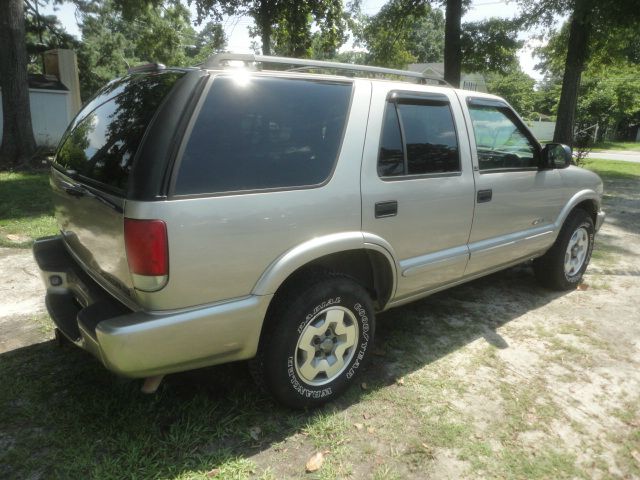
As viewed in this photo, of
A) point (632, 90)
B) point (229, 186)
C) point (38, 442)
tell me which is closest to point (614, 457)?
point (229, 186)

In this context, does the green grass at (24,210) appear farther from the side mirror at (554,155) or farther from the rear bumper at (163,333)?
the side mirror at (554,155)

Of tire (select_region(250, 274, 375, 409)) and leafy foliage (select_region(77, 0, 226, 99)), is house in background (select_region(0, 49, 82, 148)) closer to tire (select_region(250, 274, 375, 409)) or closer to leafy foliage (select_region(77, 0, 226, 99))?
leafy foliage (select_region(77, 0, 226, 99))

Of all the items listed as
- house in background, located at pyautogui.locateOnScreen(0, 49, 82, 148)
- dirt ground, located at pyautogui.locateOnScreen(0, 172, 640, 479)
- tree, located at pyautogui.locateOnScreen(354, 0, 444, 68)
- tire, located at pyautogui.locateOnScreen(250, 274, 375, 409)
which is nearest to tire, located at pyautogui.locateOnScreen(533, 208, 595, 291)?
dirt ground, located at pyautogui.locateOnScreen(0, 172, 640, 479)

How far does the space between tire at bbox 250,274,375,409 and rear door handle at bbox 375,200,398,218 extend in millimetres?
427

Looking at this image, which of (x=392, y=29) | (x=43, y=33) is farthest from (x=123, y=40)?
(x=392, y=29)

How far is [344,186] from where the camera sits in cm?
258

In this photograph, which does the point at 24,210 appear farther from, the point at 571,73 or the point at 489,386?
the point at 571,73

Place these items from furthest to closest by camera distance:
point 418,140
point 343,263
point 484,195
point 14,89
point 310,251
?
1. point 14,89
2. point 484,195
3. point 418,140
4. point 343,263
5. point 310,251

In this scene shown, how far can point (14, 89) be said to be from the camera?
37.8 ft

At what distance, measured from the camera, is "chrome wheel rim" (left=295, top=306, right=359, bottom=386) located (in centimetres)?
260

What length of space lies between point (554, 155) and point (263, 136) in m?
2.78

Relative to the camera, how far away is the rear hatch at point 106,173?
86.0 inches

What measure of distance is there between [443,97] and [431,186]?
698 mm

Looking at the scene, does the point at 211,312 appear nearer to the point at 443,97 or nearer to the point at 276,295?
the point at 276,295
